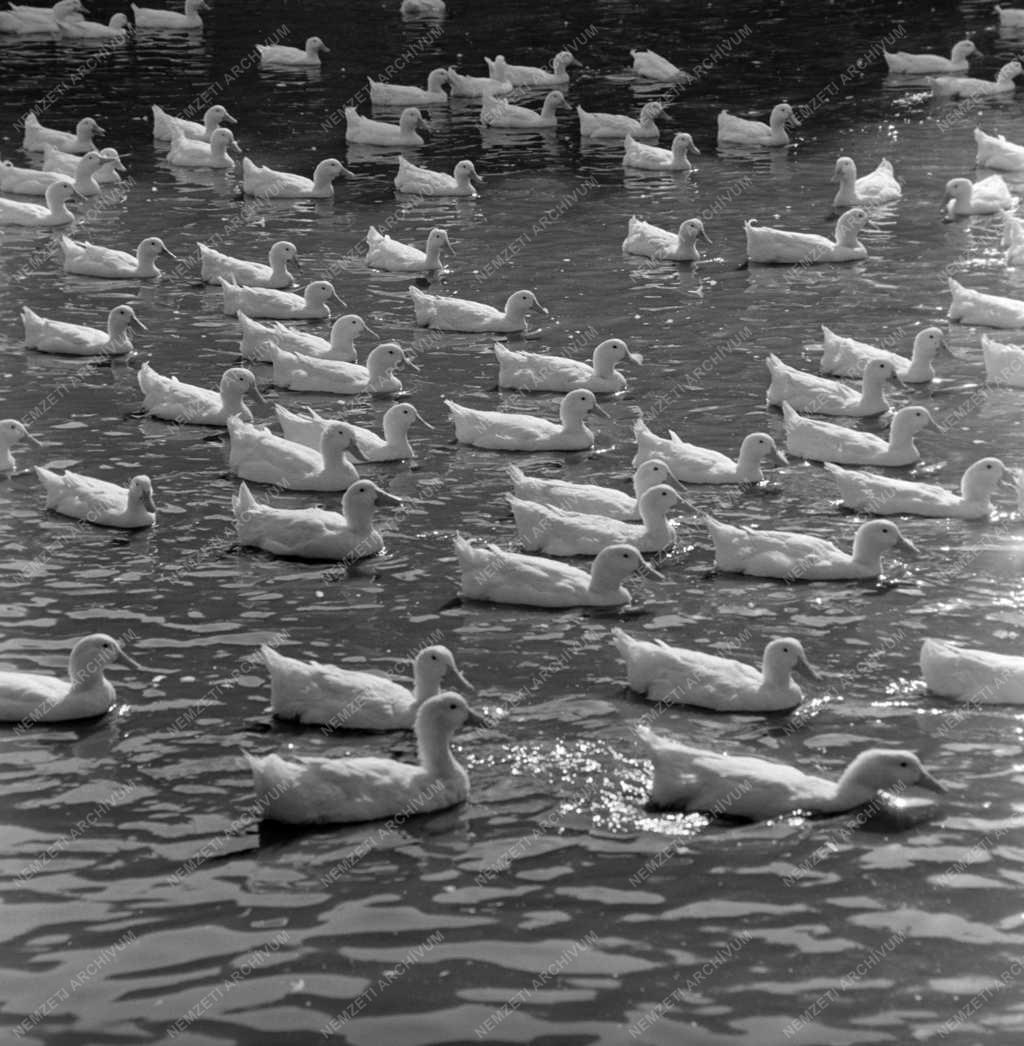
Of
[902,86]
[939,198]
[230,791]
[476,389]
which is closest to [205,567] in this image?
[230,791]

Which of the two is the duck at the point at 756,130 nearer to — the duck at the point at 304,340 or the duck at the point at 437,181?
the duck at the point at 437,181

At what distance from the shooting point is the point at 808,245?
1021 inches

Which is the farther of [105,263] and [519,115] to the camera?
[519,115]

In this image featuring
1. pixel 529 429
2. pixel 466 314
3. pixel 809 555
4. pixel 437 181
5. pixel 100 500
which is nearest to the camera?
pixel 809 555

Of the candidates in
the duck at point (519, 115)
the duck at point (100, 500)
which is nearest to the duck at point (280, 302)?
the duck at point (100, 500)

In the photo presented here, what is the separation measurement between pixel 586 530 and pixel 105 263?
11357 millimetres

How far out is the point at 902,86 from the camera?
119 ft

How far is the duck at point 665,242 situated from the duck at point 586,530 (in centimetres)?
971

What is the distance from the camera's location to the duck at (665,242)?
85.7 ft

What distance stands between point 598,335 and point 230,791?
11531mm

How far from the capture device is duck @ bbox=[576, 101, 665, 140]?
33000 mm

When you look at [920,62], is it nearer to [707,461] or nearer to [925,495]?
[707,461]

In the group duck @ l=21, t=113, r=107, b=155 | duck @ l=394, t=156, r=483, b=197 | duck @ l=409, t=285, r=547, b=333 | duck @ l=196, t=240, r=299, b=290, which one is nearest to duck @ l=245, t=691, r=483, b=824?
duck @ l=409, t=285, r=547, b=333

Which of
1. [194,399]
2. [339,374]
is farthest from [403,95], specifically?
[194,399]
